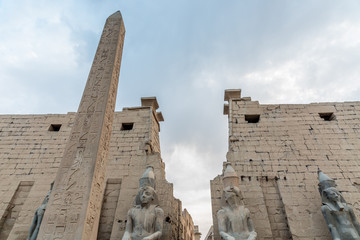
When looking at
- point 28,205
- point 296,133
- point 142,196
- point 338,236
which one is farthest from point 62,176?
point 296,133

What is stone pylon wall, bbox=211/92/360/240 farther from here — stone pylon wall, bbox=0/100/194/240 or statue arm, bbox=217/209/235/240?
stone pylon wall, bbox=0/100/194/240

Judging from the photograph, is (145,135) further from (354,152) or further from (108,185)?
(354,152)

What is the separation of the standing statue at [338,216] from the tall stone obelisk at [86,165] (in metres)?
4.23

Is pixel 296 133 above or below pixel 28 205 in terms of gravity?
above

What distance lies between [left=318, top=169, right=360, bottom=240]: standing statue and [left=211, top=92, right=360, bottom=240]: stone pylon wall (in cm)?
56

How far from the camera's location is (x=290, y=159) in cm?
594

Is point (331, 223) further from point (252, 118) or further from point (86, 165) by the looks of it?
→ point (86, 165)

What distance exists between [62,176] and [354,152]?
6.75 metres

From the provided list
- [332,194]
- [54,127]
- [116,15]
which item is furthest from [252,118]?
[54,127]

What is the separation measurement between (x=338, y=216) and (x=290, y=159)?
1790mm

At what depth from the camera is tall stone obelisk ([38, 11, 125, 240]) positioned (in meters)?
2.88

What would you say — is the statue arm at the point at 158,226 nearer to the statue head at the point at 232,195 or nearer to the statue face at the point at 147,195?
the statue face at the point at 147,195

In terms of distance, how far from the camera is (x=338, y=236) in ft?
13.8

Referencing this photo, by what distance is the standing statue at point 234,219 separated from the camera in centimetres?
393
